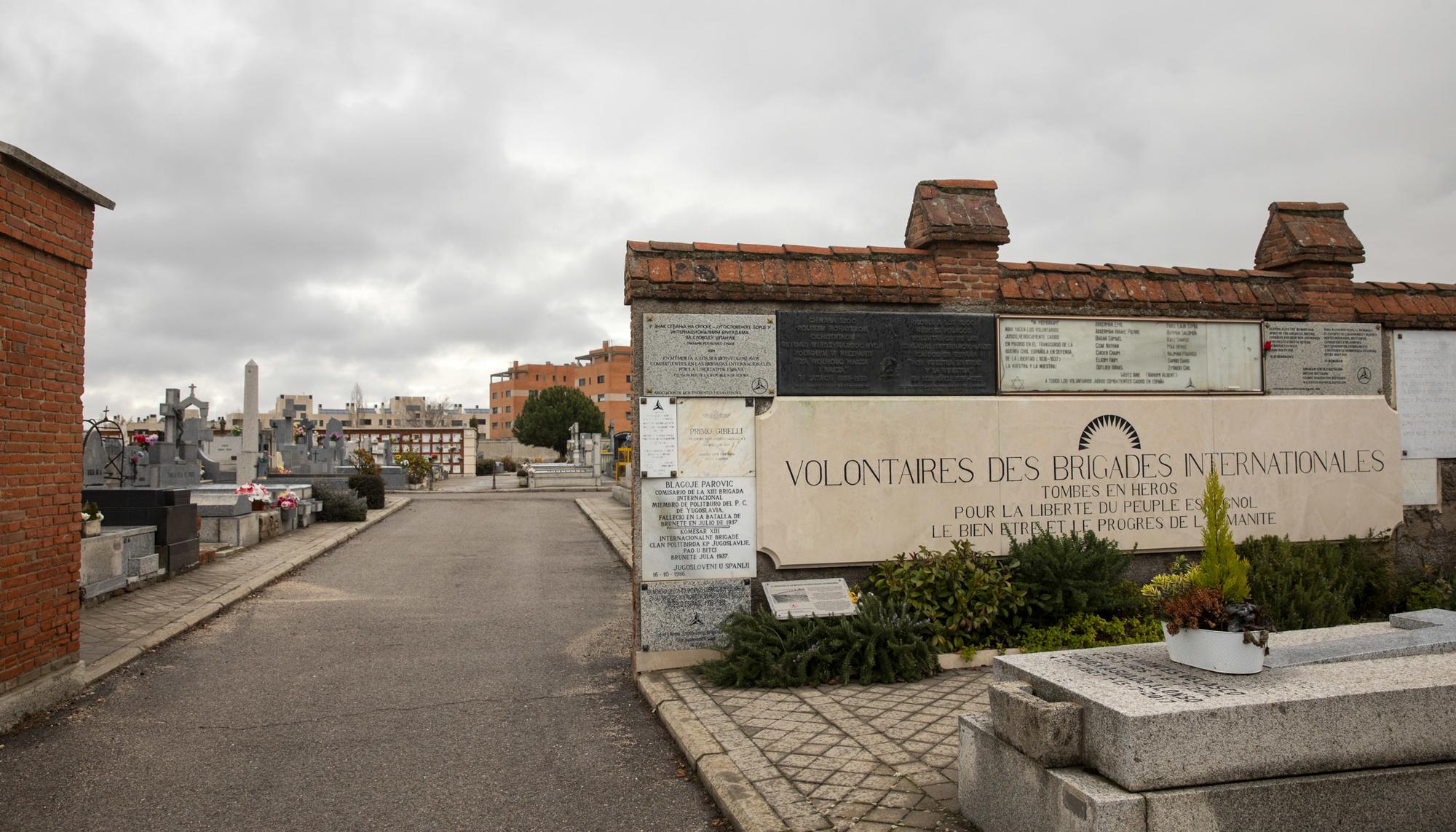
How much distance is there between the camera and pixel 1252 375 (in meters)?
7.59

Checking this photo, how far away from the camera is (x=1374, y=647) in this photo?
385cm

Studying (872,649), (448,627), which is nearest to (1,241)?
(448,627)

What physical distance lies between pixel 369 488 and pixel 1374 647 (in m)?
24.1

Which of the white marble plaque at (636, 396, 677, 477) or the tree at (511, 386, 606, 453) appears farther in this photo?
the tree at (511, 386, 606, 453)

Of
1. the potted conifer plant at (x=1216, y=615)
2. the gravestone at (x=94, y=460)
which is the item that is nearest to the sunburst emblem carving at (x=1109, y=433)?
the potted conifer plant at (x=1216, y=615)

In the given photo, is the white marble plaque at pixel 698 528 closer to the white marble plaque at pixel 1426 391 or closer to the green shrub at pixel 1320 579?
the green shrub at pixel 1320 579

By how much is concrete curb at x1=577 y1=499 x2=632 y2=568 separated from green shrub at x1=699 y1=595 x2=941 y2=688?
5.47 metres

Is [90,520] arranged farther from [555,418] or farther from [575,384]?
[575,384]

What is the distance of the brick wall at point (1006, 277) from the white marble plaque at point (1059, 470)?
793 mm

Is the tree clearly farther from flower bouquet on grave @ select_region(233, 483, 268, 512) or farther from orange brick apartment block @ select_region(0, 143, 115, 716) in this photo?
orange brick apartment block @ select_region(0, 143, 115, 716)

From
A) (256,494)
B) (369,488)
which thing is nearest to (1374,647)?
(256,494)

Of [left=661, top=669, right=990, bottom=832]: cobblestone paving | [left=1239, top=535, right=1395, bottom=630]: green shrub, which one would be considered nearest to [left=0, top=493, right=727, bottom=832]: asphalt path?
[left=661, top=669, right=990, bottom=832]: cobblestone paving

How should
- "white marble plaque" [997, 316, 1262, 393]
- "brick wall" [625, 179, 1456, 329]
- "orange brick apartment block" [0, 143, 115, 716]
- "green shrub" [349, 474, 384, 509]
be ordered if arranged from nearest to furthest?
"orange brick apartment block" [0, 143, 115, 716] → "brick wall" [625, 179, 1456, 329] → "white marble plaque" [997, 316, 1262, 393] → "green shrub" [349, 474, 384, 509]

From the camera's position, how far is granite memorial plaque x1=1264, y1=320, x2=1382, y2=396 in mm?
7660
